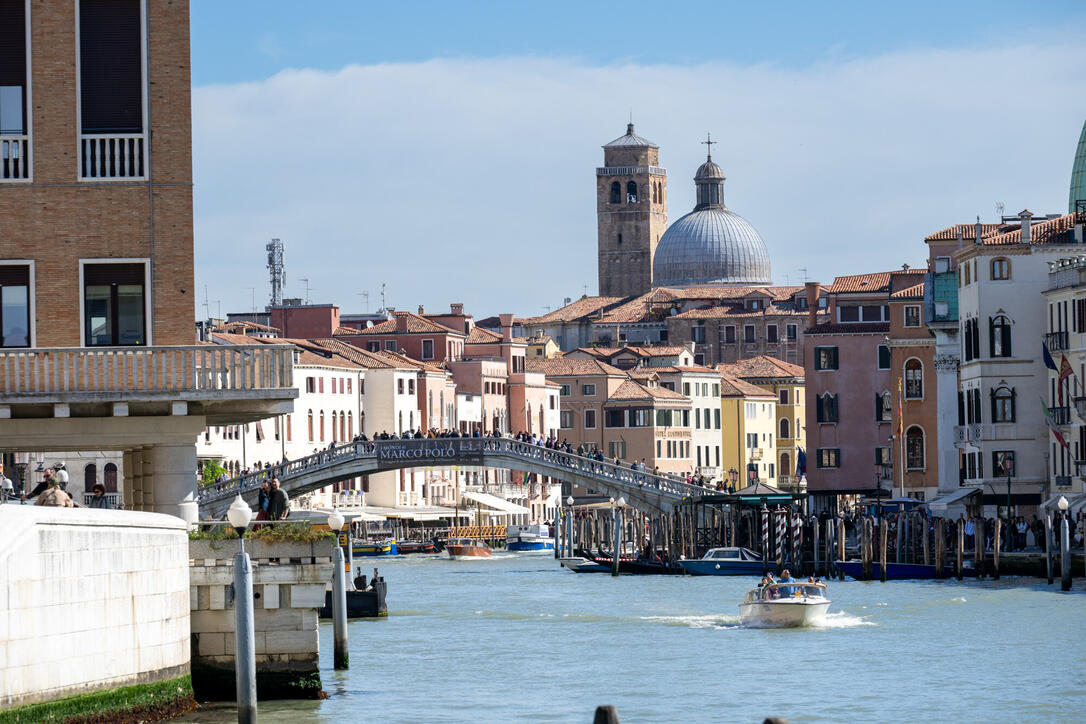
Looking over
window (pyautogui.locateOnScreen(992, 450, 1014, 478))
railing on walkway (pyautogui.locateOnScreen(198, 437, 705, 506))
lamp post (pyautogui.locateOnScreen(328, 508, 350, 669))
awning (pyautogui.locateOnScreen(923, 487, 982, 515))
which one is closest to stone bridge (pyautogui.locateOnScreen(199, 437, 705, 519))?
railing on walkway (pyautogui.locateOnScreen(198, 437, 705, 506))

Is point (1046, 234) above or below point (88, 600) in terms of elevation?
above

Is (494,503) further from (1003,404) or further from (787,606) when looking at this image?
(787,606)

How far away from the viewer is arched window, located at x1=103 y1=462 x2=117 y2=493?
6119 cm

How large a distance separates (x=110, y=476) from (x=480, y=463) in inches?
475

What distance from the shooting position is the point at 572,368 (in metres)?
94.0

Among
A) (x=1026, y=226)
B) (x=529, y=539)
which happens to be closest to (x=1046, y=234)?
(x=1026, y=226)

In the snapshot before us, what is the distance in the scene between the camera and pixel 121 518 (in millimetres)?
15672

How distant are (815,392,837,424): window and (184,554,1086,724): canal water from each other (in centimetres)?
1880

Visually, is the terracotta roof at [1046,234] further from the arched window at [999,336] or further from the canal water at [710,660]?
the canal water at [710,660]

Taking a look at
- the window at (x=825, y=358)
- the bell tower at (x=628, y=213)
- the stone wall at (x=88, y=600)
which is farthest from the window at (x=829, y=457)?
the bell tower at (x=628, y=213)

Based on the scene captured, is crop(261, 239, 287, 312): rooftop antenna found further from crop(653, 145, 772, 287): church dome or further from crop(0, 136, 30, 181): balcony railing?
crop(0, 136, 30, 181): balcony railing

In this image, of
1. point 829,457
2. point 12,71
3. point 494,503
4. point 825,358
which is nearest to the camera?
point 12,71

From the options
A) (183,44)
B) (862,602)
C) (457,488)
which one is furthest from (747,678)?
(457,488)

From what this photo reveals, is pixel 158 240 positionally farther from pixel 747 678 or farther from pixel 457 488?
pixel 457 488
